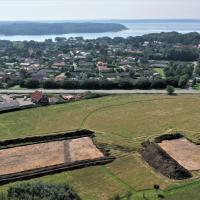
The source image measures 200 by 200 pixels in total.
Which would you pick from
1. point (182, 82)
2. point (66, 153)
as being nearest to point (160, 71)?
point (182, 82)

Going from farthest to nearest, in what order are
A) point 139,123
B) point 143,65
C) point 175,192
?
point 143,65
point 139,123
point 175,192

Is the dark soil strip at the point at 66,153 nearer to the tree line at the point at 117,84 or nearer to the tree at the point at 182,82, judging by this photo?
the tree line at the point at 117,84

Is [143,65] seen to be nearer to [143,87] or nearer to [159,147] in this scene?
[143,87]

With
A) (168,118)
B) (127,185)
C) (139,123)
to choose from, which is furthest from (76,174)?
(168,118)

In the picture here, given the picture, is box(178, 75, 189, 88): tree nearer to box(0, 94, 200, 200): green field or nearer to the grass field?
box(0, 94, 200, 200): green field

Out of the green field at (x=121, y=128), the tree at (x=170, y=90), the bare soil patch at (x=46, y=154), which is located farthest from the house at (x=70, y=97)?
the bare soil patch at (x=46, y=154)

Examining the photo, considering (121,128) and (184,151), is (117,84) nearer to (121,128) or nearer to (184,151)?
(121,128)

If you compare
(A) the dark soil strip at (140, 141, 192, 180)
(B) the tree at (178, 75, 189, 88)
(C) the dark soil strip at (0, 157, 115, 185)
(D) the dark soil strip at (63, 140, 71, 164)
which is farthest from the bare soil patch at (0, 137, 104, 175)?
(B) the tree at (178, 75, 189, 88)
